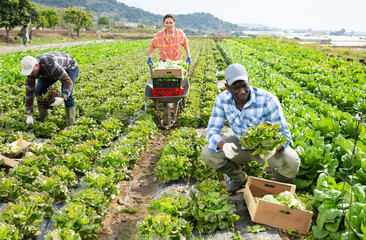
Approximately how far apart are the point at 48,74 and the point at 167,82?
267 centimetres

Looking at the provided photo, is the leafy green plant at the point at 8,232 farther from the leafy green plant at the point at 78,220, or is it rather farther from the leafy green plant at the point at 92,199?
the leafy green plant at the point at 92,199

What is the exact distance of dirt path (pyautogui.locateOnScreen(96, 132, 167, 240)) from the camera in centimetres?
377

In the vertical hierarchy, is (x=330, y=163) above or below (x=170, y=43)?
below

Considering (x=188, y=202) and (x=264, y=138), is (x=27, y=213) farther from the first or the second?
(x=264, y=138)

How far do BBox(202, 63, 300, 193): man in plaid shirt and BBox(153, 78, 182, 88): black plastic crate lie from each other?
2.71 m

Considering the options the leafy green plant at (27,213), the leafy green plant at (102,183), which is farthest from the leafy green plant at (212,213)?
the leafy green plant at (27,213)

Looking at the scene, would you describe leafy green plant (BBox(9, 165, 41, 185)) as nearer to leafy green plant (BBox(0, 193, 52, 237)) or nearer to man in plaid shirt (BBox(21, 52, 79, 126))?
leafy green plant (BBox(0, 193, 52, 237))

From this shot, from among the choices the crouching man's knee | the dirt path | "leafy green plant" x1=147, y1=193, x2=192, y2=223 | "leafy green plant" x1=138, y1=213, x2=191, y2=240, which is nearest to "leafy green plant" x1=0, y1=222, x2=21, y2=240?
the dirt path

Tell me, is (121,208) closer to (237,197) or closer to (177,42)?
(237,197)

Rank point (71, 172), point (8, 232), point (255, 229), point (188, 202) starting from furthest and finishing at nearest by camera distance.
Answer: point (71, 172)
point (188, 202)
point (255, 229)
point (8, 232)

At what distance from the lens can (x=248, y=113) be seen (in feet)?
12.8

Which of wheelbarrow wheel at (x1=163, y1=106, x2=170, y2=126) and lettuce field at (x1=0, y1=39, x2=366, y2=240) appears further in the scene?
wheelbarrow wheel at (x1=163, y1=106, x2=170, y2=126)

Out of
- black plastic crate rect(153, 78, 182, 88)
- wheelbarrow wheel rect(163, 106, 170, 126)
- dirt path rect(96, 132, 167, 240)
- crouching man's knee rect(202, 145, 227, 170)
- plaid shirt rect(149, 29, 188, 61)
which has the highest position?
plaid shirt rect(149, 29, 188, 61)

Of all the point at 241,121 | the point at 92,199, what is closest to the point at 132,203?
the point at 92,199
